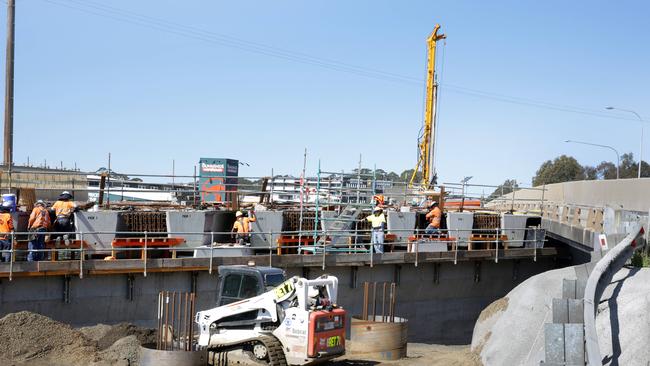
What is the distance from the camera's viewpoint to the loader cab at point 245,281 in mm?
15789

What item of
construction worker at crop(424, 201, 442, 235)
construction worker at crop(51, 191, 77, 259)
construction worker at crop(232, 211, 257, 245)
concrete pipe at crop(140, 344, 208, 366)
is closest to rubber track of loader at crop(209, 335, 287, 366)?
concrete pipe at crop(140, 344, 208, 366)

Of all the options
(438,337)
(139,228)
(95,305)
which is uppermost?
(139,228)

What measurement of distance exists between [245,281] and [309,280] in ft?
4.26

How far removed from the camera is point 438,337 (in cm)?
2739

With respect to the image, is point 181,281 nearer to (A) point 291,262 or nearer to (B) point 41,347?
(A) point 291,262

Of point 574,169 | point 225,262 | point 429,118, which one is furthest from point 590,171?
point 225,262

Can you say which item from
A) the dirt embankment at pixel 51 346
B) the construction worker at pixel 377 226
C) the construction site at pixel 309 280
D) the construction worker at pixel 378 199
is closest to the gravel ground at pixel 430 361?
the construction site at pixel 309 280

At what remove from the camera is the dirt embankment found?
15.7m

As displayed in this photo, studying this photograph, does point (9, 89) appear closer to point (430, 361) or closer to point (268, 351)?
point (268, 351)

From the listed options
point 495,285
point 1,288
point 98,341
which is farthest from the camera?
point 495,285

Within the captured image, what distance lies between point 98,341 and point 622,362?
11127mm

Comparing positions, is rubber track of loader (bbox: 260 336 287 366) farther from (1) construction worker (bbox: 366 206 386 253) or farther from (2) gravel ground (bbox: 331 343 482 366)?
(1) construction worker (bbox: 366 206 386 253)

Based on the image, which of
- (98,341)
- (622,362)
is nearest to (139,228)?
(98,341)

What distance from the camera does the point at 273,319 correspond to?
1522 centimetres
